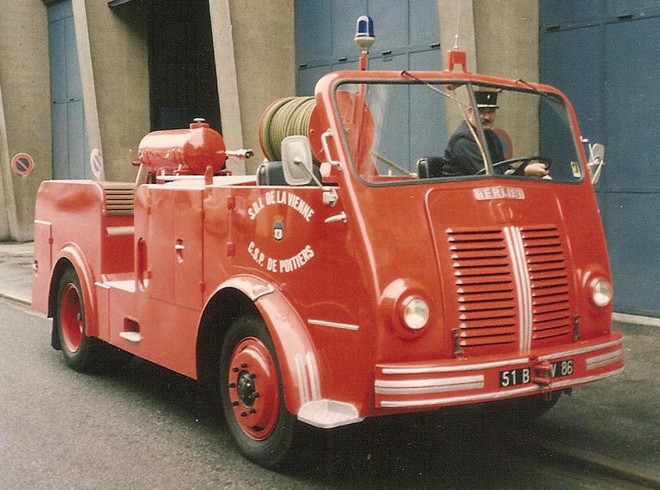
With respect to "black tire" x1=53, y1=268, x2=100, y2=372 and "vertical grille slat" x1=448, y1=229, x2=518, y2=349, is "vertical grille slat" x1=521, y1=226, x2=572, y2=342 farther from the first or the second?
"black tire" x1=53, y1=268, x2=100, y2=372

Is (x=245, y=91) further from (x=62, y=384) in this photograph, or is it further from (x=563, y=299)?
(x=563, y=299)

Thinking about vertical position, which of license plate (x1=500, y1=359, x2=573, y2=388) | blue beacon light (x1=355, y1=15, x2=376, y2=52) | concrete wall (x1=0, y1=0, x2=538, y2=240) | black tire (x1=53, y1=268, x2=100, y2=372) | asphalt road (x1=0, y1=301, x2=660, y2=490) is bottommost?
asphalt road (x1=0, y1=301, x2=660, y2=490)

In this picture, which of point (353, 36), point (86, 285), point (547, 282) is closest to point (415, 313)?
point (547, 282)

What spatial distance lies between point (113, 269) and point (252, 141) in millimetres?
7616

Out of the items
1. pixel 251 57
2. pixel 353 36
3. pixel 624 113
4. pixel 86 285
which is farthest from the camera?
pixel 251 57

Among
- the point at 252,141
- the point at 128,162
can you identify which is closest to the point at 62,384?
the point at 252,141

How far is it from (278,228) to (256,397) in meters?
1.00

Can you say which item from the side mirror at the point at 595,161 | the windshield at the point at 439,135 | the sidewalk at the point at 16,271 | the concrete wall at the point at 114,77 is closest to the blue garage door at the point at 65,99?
the concrete wall at the point at 114,77

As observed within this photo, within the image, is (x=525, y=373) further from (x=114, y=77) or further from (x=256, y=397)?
(x=114, y=77)

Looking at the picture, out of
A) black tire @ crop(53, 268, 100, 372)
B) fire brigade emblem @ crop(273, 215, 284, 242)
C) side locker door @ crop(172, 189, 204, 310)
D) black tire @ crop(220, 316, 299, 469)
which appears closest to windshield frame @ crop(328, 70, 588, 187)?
fire brigade emblem @ crop(273, 215, 284, 242)

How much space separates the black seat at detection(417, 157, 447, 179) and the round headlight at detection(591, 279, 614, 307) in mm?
1118

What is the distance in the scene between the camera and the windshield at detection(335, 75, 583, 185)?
5172mm

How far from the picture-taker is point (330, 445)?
5816 mm

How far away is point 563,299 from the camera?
17.0 ft
